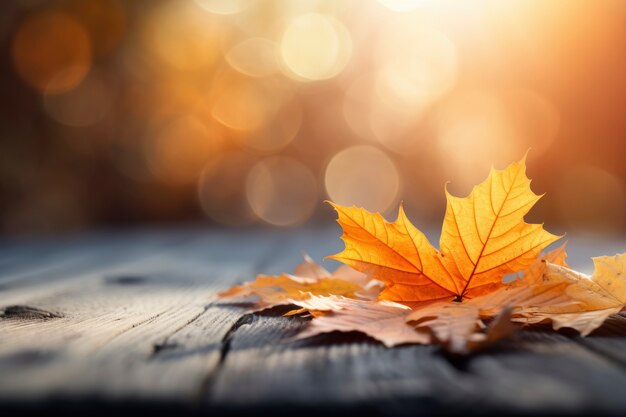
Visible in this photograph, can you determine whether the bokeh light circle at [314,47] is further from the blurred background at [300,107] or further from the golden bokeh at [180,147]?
the golden bokeh at [180,147]

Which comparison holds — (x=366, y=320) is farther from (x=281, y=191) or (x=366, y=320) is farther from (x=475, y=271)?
(x=281, y=191)

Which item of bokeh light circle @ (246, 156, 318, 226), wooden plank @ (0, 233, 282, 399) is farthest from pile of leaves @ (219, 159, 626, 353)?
bokeh light circle @ (246, 156, 318, 226)

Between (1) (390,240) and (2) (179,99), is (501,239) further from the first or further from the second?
(2) (179,99)

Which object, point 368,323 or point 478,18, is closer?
point 368,323

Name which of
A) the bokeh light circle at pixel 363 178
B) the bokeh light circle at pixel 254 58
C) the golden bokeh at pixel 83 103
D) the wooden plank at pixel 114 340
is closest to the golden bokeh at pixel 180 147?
the golden bokeh at pixel 83 103

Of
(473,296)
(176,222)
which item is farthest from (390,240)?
(176,222)

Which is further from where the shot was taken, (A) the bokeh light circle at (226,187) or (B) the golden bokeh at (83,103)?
(A) the bokeh light circle at (226,187)

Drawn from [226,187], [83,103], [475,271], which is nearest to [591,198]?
[226,187]

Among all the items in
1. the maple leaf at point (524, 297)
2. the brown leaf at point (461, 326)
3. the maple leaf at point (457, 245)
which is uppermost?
the maple leaf at point (457, 245)
